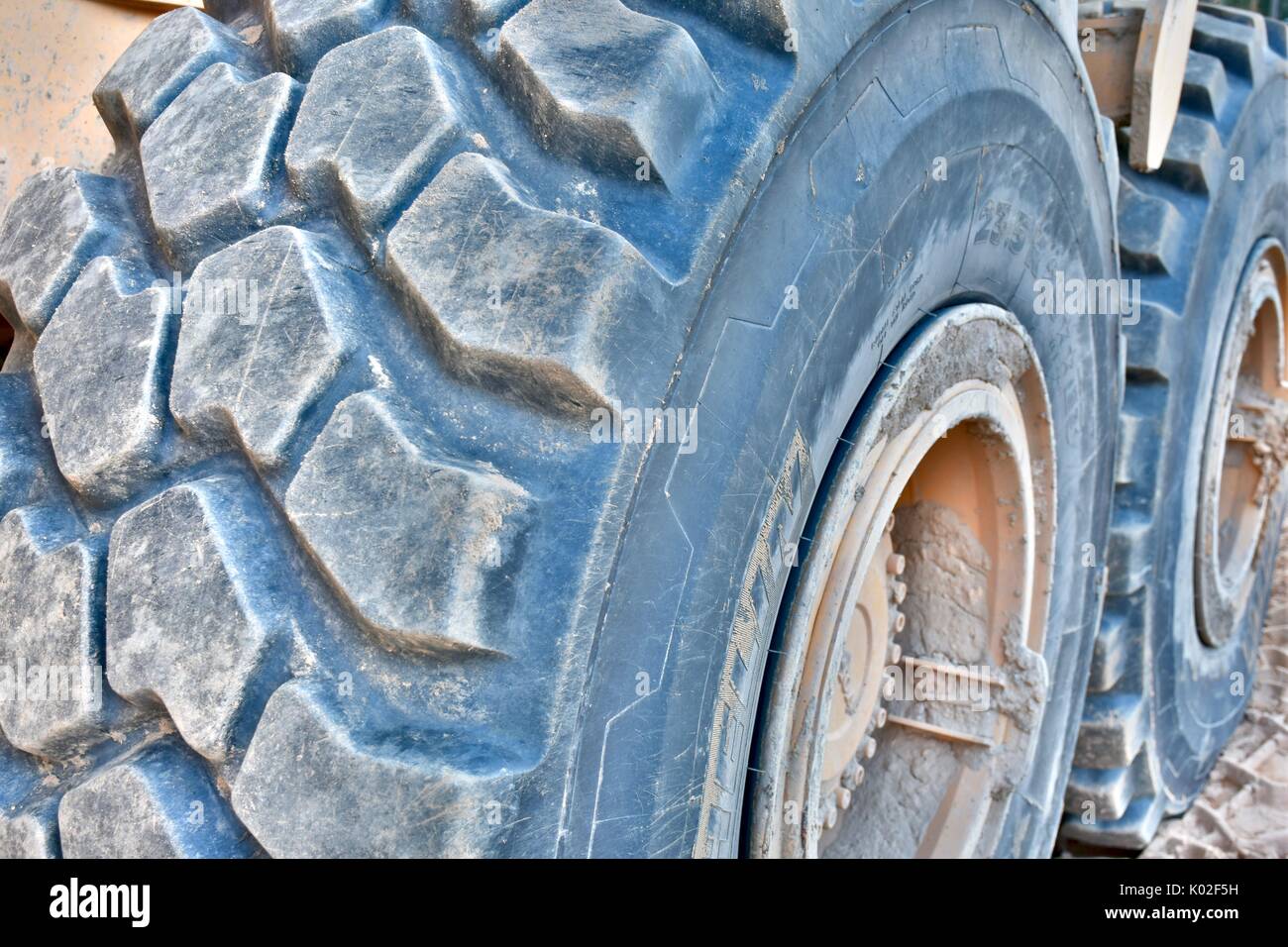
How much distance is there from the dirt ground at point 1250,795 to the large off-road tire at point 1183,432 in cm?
4

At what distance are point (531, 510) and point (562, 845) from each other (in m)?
0.20

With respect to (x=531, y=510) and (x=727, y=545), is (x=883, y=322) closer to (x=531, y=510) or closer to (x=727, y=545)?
(x=727, y=545)

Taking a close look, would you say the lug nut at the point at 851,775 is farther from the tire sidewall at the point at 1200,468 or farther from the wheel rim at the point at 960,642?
the tire sidewall at the point at 1200,468

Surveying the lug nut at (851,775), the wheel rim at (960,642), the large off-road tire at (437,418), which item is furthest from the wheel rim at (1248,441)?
the large off-road tire at (437,418)

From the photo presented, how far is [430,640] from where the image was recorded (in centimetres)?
68

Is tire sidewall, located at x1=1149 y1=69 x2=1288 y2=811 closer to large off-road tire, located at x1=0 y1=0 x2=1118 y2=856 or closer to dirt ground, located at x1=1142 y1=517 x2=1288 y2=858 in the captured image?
dirt ground, located at x1=1142 y1=517 x2=1288 y2=858

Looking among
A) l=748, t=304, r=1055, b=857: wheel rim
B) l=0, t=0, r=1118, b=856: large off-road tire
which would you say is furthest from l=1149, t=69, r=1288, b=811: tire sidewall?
l=0, t=0, r=1118, b=856: large off-road tire

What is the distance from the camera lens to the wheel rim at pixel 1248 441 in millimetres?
1903

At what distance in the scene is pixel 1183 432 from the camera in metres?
1.67

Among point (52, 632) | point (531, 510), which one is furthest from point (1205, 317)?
point (52, 632)

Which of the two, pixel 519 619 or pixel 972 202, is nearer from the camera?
pixel 519 619

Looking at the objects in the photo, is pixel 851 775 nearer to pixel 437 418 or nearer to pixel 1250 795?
pixel 437 418

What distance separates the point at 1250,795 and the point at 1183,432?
675 millimetres

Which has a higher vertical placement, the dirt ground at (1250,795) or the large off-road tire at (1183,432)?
the large off-road tire at (1183,432)
